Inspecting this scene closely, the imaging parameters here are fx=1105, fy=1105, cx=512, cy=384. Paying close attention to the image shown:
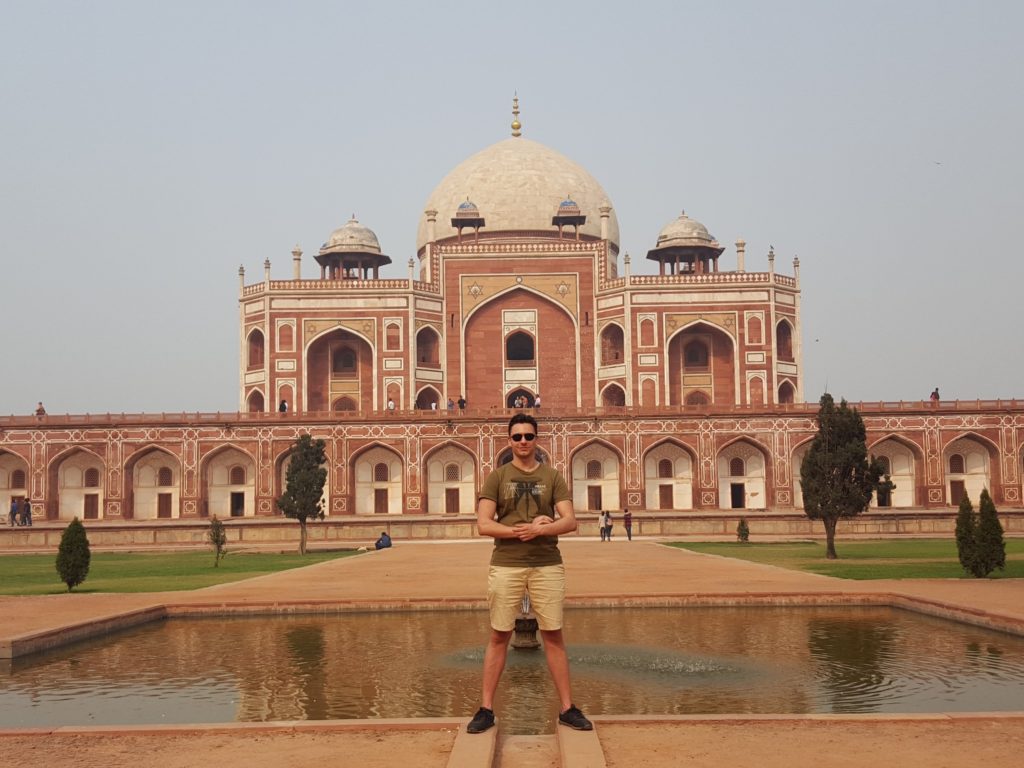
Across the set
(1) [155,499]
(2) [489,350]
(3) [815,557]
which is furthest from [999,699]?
(2) [489,350]

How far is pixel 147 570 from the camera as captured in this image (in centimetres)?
1728

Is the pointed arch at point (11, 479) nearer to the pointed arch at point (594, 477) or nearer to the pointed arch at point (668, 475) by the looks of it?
the pointed arch at point (594, 477)

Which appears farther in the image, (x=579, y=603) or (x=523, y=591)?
(x=579, y=603)

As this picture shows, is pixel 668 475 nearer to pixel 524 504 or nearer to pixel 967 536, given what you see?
pixel 967 536

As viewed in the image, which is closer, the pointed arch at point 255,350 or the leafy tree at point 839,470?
Result: the leafy tree at point 839,470

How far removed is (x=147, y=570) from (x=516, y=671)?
38.5 feet

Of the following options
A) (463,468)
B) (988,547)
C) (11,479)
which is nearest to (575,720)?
(988,547)

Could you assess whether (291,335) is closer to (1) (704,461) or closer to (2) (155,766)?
(1) (704,461)

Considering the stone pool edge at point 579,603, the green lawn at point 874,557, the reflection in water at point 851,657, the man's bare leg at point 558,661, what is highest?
the man's bare leg at point 558,661

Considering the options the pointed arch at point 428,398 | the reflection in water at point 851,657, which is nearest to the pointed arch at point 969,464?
the pointed arch at point 428,398

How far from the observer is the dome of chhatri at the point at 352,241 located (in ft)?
132

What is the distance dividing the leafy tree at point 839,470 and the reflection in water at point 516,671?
A: 9264mm

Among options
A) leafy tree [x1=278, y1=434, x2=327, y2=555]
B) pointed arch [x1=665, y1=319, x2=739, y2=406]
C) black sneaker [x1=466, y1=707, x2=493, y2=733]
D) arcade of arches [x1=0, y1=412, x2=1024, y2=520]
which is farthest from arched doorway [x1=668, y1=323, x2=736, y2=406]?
black sneaker [x1=466, y1=707, x2=493, y2=733]

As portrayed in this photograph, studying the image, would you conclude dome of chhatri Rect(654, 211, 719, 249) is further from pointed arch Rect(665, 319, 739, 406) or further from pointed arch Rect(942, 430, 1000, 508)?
pointed arch Rect(942, 430, 1000, 508)
